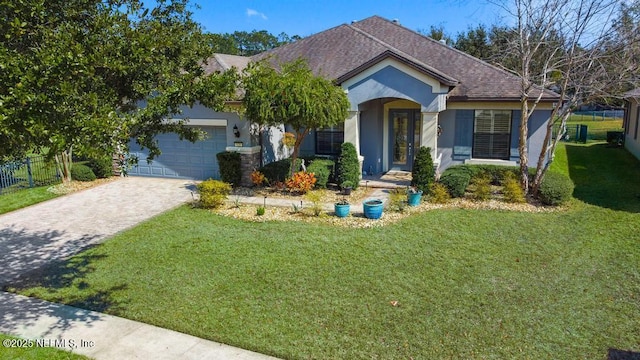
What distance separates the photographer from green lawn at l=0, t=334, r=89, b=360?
6094mm

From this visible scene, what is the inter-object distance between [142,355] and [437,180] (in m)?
11.2

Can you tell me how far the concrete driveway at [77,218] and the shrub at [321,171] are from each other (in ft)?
14.7

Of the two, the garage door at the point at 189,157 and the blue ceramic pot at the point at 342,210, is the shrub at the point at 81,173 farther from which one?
the blue ceramic pot at the point at 342,210

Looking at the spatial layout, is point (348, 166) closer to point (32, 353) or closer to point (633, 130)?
point (32, 353)

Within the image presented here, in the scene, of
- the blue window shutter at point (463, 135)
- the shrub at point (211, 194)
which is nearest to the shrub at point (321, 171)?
the shrub at point (211, 194)

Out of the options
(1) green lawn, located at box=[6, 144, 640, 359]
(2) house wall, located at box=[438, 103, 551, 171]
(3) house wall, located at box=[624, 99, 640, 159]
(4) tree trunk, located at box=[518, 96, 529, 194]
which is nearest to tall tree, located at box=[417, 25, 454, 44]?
(3) house wall, located at box=[624, 99, 640, 159]

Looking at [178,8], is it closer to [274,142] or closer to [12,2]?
[12,2]

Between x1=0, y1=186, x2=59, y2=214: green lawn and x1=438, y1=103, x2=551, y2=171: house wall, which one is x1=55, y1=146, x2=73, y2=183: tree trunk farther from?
x1=438, y1=103, x2=551, y2=171: house wall

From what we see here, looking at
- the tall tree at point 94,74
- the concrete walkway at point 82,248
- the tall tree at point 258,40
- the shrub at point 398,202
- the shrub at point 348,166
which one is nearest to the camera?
the tall tree at point 94,74

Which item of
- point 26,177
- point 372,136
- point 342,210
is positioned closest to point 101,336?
point 342,210

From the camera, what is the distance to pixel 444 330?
21.6 feet

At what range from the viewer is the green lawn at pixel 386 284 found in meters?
6.39

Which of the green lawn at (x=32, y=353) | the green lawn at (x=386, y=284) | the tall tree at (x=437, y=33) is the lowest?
the green lawn at (x=32, y=353)

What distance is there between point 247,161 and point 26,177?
934cm
